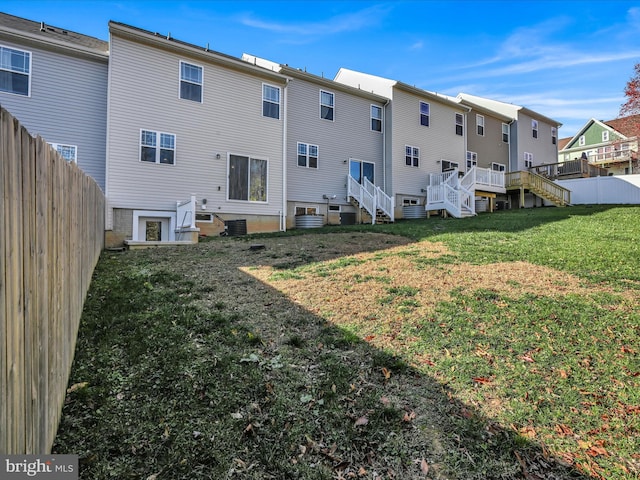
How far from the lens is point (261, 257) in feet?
24.6

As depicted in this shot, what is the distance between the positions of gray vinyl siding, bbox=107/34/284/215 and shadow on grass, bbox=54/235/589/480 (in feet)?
26.5

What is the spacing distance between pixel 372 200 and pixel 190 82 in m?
8.30

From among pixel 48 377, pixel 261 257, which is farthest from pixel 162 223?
pixel 48 377

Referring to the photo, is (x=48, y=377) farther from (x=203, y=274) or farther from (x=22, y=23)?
(x=22, y=23)

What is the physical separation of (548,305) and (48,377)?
497cm

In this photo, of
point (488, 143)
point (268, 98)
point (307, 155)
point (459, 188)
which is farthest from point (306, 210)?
point (488, 143)

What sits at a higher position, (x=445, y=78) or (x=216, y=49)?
(x=445, y=78)

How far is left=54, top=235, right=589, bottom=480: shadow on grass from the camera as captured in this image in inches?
89.1

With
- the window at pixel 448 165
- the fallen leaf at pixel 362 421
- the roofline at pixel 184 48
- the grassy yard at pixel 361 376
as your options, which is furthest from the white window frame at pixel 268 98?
the fallen leaf at pixel 362 421

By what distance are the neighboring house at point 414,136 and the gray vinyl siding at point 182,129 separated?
6.20 m

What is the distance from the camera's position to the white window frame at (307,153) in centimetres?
1524

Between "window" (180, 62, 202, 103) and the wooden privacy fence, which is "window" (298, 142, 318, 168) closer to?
"window" (180, 62, 202, 103)

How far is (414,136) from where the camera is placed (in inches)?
715

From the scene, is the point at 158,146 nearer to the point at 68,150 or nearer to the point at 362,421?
the point at 68,150
